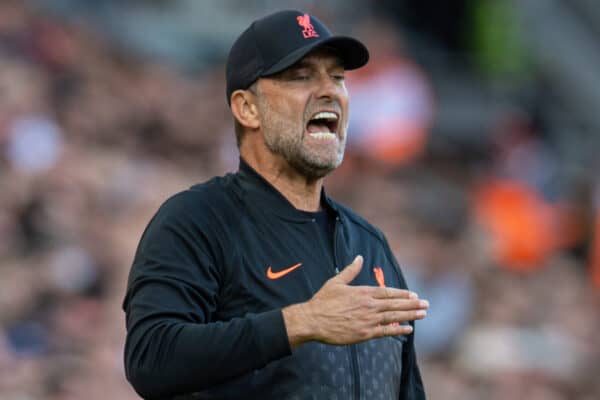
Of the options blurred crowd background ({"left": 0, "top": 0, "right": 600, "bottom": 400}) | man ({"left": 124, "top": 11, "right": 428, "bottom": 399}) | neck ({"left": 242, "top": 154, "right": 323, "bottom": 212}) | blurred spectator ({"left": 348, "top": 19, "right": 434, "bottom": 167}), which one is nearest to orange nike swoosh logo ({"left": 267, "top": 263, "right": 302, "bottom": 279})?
man ({"left": 124, "top": 11, "right": 428, "bottom": 399})

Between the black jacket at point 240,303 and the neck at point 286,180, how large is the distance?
0.14 ft

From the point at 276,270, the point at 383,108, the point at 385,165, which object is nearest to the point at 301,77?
the point at 276,270

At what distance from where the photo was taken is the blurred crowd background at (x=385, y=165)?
8.57 m

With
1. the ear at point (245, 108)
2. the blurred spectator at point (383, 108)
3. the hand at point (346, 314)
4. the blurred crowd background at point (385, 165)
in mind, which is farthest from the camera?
the blurred spectator at point (383, 108)

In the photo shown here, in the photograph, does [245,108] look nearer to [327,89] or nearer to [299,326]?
[327,89]

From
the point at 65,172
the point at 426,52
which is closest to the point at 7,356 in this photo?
the point at 65,172

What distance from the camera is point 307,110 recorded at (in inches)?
158

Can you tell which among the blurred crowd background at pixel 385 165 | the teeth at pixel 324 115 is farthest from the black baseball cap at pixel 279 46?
the blurred crowd background at pixel 385 165

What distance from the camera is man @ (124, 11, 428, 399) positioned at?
11.5 ft

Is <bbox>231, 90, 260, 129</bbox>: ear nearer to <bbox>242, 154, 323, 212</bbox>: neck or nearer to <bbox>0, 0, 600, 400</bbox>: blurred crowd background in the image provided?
<bbox>242, 154, 323, 212</bbox>: neck

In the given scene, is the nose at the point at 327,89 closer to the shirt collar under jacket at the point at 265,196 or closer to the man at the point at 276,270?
the man at the point at 276,270

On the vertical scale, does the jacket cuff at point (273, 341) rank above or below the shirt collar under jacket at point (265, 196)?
below

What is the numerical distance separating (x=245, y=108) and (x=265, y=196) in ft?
0.96

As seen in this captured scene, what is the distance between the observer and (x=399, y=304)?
349 centimetres
